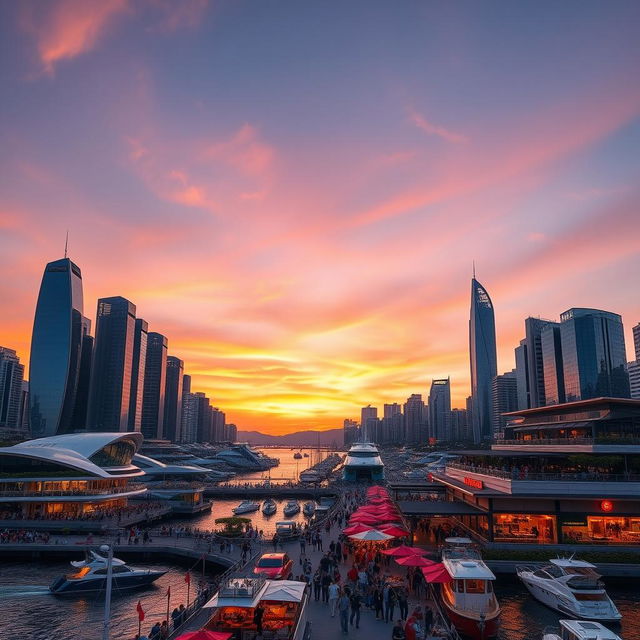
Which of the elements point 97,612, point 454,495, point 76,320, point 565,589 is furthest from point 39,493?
point 76,320

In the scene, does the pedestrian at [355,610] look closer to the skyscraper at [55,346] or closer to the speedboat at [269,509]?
the speedboat at [269,509]

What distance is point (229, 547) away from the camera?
4603 centimetres

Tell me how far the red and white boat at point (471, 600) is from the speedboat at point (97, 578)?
2267cm

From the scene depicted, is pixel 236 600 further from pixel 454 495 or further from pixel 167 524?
A: pixel 167 524

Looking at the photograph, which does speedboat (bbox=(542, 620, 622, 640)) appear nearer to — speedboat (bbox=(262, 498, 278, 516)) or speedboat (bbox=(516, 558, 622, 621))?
speedboat (bbox=(516, 558, 622, 621))

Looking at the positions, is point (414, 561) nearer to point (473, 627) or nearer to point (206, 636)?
point (473, 627)

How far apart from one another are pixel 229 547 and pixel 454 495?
1054 inches

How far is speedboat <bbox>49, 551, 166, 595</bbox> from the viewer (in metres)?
36.8

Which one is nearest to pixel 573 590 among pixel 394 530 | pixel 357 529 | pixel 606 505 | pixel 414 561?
pixel 414 561

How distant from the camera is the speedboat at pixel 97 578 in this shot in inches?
1447

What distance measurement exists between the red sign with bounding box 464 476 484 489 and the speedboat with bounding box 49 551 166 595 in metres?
26.8

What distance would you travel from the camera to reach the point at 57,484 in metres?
64.8

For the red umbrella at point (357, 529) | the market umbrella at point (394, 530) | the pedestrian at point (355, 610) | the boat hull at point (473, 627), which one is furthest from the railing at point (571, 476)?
the pedestrian at point (355, 610)

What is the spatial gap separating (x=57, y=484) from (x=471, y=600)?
56518 millimetres
